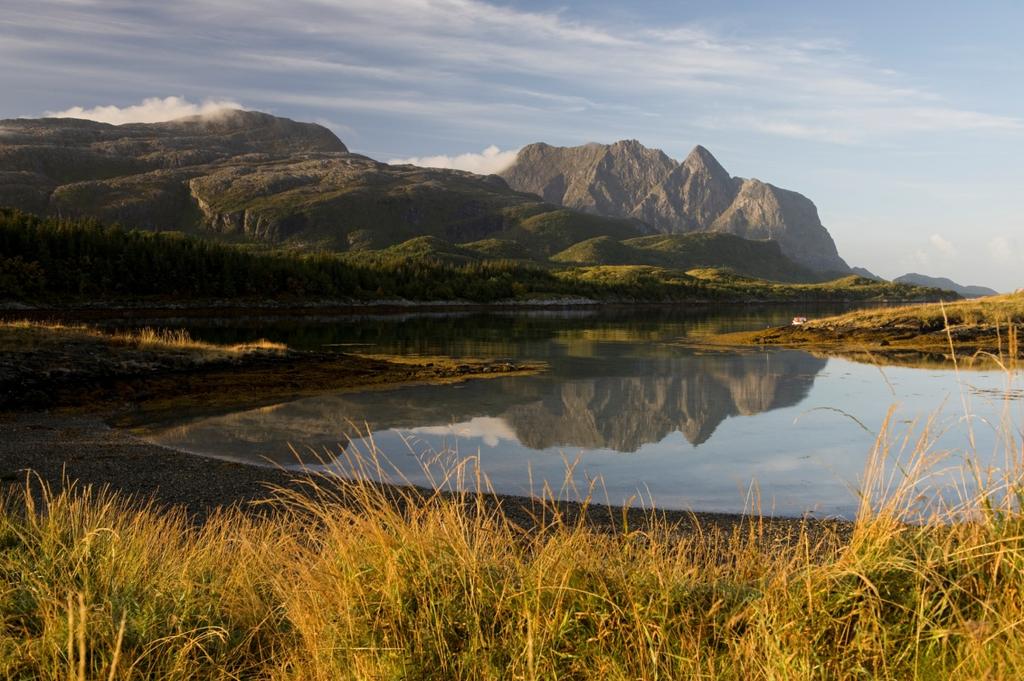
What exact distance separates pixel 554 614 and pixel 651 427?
47.6 feet

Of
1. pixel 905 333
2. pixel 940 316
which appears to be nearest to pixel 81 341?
pixel 905 333

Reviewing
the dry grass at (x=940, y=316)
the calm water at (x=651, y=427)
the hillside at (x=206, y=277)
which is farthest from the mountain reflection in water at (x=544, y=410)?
the hillside at (x=206, y=277)

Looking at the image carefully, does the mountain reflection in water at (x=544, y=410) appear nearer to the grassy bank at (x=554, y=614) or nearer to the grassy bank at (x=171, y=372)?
the grassy bank at (x=171, y=372)

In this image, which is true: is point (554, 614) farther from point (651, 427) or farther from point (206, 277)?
point (206, 277)

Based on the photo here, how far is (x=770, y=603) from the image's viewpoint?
3.91 metres

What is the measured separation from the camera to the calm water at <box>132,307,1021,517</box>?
12594 millimetres

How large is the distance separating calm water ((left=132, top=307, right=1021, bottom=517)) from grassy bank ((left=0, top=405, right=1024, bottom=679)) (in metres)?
2.32

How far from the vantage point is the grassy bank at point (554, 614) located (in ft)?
11.8

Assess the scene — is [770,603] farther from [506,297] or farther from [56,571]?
[506,297]

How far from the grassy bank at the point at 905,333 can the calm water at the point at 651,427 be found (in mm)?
6700

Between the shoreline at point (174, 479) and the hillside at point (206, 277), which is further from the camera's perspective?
the hillside at point (206, 277)

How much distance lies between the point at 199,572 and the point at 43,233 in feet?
265

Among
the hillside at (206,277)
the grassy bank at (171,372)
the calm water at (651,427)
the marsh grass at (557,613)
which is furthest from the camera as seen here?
the hillside at (206,277)

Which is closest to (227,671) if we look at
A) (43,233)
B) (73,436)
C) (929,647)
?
(929,647)
